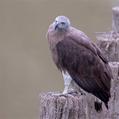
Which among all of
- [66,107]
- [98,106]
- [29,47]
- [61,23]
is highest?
[61,23]

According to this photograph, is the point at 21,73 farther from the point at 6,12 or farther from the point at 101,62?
the point at 101,62

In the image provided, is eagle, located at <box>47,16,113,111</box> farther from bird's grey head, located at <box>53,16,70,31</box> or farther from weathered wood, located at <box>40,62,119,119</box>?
weathered wood, located at <box>40,62,119,119</box>

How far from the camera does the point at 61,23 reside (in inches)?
197

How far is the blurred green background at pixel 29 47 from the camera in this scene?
1012 centimetres

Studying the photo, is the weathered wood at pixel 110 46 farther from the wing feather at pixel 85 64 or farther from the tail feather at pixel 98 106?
the tail feather at pixel 98 106

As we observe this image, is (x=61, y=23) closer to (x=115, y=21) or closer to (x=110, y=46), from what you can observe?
(x=110, y=46)

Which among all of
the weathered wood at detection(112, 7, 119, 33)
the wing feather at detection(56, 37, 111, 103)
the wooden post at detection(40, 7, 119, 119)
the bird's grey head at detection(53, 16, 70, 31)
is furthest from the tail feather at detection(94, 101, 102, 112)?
the weathered wood at detection(112, 7, 119, 33)

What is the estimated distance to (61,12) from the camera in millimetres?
11312

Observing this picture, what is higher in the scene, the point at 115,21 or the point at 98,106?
the point at 115,21

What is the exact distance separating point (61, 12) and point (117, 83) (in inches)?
281

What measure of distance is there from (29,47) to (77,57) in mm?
5426

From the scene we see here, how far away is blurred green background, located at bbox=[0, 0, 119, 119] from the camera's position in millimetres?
10125

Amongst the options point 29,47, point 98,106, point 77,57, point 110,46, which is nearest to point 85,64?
point 77,57

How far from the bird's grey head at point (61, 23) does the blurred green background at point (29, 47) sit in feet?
15.6
